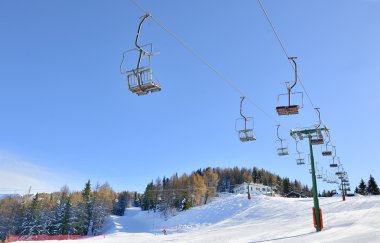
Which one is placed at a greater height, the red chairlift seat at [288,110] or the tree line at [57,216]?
the red chairlift seat at [288,110]

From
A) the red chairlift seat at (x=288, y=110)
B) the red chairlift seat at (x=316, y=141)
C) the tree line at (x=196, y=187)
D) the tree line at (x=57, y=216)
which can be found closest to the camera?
the red chairlift seat at (x=288, y=110)

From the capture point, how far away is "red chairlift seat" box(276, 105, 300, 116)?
60.0 feet

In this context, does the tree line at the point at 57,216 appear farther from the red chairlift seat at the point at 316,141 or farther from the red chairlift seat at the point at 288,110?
the red chairlift seat at the point at 288,110

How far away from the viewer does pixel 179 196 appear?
374 feet

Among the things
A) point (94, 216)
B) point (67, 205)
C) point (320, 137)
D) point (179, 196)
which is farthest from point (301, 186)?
point (320, 137)

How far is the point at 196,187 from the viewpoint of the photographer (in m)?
116

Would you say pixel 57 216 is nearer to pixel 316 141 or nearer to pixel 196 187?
pixel 196 187

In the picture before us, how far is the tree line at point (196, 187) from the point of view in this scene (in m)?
112

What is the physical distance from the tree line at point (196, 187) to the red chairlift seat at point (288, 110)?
6539cm

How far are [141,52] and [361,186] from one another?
115 m

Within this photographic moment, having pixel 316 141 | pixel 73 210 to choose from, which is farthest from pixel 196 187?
pixel 316 141

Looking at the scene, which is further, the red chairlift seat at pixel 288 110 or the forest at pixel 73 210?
the forest at pixel 73 210

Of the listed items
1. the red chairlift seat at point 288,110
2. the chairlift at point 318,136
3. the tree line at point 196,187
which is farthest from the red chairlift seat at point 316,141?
the tree line at point 196,187

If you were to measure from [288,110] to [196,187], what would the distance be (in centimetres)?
9994
